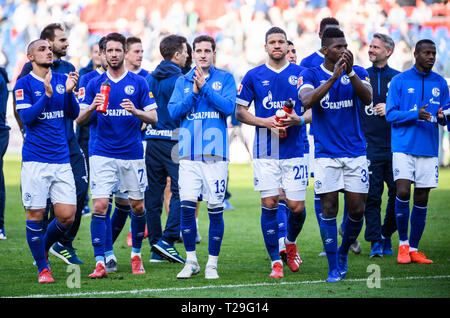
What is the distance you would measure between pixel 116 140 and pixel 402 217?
3.62 meters

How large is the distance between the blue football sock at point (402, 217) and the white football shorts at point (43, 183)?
3994 millimetres

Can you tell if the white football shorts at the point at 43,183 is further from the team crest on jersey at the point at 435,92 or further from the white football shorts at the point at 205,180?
the team crest on jersey at the point at 435,92

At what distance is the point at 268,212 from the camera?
7570 millimetres

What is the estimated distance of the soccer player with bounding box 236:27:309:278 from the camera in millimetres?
7547

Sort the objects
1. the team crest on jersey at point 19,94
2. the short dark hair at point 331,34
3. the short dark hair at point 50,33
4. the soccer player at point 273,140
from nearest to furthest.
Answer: the short dark hair at point 331,34
the team crest on jersey at point 19,94
the soccer player at point 273,140
the short dark hair at point 50,33

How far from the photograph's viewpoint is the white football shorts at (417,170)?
8.50m

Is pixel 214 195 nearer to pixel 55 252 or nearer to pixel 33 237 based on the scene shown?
pixel 33 237

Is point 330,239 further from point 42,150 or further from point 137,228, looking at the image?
point 42,150

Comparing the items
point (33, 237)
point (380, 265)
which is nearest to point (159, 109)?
point (33, 237)

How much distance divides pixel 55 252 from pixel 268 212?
9.28 feet

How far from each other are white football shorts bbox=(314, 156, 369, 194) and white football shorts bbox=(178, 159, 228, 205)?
41.0 inches

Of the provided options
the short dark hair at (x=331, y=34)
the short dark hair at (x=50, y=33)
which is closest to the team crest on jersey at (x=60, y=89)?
the short dark hair at (x=50, y=33)

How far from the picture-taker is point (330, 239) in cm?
704

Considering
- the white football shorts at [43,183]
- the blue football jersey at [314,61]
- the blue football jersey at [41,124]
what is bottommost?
the white football shorts at [43,183]
